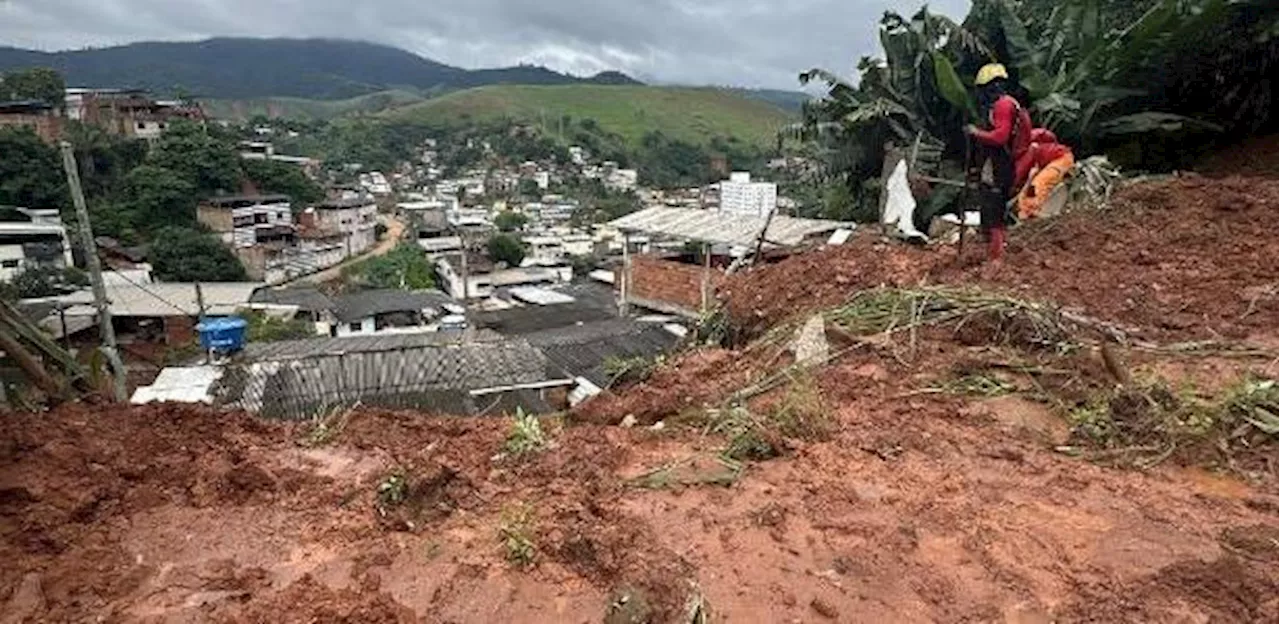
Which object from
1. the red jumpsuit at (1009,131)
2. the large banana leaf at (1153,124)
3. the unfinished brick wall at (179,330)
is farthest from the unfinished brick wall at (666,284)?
the unfinished brick wall at (179,330)

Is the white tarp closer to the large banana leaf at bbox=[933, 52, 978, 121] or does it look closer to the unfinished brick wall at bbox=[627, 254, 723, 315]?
the large banana leaf at bbox=[933, 52, 978, 121]

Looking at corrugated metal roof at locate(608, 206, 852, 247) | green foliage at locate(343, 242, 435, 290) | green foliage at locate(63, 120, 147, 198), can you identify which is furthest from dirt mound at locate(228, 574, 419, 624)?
green foliage at locate(63, 120, 147, 198)

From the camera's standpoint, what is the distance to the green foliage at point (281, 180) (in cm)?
4269

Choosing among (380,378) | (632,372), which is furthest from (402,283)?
(632,372)

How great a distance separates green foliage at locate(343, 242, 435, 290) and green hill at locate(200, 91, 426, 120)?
308 feet

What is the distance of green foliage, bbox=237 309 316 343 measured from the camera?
22577 mm

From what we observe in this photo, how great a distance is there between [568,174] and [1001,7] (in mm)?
67496

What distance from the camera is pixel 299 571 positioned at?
2.79 metres

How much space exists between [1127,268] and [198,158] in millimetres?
39714

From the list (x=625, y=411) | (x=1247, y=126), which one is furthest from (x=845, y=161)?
(x=625, y=411)

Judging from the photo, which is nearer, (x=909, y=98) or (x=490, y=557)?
(x=490, y=557)

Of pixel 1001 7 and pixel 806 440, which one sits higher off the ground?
pixel 1001 7

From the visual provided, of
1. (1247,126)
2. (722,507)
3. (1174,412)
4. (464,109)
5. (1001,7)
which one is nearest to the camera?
(722,507)

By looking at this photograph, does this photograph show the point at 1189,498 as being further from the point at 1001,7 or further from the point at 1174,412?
the point at 1001,7
